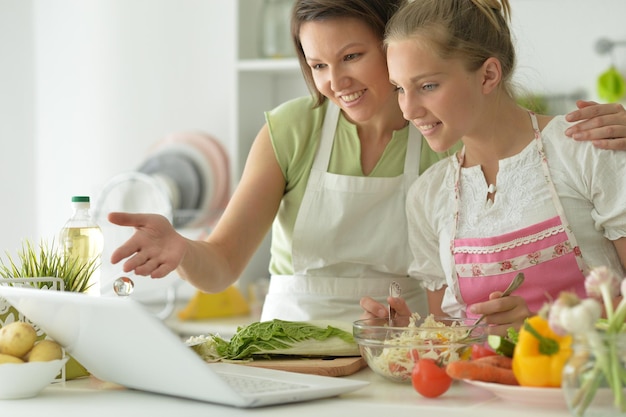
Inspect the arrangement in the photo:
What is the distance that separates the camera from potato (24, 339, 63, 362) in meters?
1.36

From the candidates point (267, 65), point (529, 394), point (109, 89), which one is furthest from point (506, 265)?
point (109, 89)

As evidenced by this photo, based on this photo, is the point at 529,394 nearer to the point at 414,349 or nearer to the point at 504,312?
the point at 414,349

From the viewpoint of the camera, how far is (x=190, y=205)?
12.0 ft

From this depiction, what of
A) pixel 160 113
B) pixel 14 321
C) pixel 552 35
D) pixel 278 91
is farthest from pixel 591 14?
pixel 14 321

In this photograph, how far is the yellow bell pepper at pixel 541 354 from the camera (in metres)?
1.17

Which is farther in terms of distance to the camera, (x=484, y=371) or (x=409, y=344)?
(x=409, y=344)

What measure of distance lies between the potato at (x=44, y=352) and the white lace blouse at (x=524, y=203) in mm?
802

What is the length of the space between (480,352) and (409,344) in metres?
0.11

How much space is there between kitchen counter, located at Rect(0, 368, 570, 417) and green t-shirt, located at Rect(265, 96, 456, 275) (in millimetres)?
790

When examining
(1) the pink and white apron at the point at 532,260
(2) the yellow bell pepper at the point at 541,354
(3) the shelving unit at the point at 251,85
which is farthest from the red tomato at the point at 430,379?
(3) the shelving unit at the point at 251,85

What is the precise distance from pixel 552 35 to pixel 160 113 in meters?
1.65

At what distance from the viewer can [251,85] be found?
11.7 ft

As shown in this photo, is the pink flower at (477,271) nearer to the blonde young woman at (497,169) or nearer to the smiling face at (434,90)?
the blonde young woman at (497,169)

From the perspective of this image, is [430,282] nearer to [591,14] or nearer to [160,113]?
[591,14]
